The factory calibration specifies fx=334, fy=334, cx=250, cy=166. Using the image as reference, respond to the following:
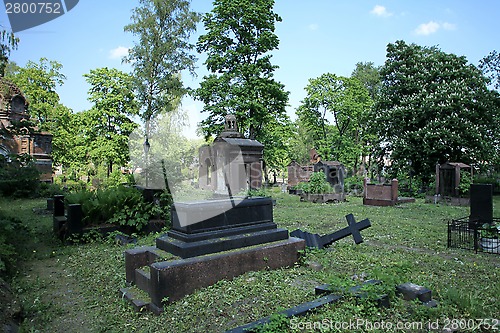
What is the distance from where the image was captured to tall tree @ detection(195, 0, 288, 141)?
23.7 m

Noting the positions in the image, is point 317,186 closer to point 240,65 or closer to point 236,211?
point 240,65

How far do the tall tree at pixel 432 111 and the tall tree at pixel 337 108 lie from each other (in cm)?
725

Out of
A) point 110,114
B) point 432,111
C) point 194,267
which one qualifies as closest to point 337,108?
point 432,111

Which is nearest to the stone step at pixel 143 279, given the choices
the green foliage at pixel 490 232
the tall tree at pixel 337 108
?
the green foliage at pixel 490 232

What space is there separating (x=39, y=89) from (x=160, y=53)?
1544cm

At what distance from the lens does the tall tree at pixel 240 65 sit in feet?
77.6

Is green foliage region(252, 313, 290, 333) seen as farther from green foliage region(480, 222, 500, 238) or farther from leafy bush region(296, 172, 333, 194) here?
leafy bush region(296, 172, 333, 194)

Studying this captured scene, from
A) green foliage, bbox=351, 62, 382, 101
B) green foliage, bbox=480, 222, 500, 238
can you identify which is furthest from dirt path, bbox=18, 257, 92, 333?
green foliage, bbox=351, 62, 382, 101

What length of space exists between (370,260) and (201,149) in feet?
60.9

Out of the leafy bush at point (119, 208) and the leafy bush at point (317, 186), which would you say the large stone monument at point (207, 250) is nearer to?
the leafy bush at point (119, 208)

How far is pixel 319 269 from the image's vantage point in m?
5.80

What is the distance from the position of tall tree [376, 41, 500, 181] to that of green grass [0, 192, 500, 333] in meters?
16.2

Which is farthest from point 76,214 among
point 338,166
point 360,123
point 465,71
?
point 360,123

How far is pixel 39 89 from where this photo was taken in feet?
104
